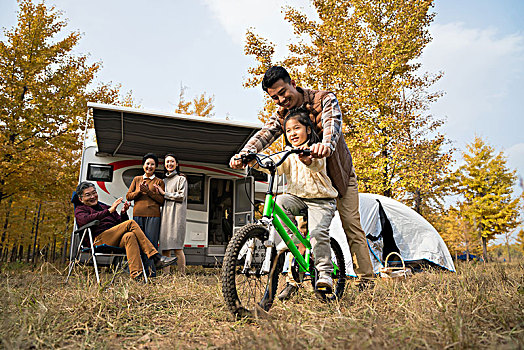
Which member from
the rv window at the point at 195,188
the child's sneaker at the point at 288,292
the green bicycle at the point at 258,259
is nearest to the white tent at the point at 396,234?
the rv window at the point at 195,188

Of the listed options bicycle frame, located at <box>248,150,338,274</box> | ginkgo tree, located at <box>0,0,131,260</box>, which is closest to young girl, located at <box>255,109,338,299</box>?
bicycle frame, located at <box>248,150,338,274</box>

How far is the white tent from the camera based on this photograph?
6660 mm

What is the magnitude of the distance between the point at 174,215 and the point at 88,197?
1262mm

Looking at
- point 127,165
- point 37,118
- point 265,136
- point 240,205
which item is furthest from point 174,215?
point 37,118

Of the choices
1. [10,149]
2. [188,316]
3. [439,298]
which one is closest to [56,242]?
[10,149]

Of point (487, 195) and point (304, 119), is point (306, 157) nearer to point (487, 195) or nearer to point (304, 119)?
point (304, 119)

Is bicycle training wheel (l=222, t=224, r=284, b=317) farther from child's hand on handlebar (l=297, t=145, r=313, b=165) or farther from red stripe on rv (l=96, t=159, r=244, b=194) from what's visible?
red stripe on rv (l=96, t=159, r=244, b=194)

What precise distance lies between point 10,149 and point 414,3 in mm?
10022

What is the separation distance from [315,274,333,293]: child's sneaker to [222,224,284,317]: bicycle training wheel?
305 mm

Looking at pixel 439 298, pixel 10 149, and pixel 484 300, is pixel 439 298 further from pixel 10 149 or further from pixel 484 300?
pixel 10 149

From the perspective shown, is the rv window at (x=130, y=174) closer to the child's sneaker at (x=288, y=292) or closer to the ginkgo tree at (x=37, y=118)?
the ginkgo tree at (x=37, y=118)

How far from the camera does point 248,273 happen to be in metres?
2.47

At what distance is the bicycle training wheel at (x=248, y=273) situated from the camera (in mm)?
2299

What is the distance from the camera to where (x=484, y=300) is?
7.38ft
